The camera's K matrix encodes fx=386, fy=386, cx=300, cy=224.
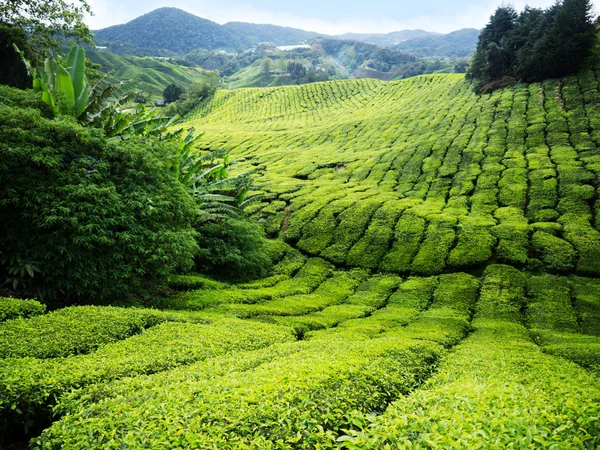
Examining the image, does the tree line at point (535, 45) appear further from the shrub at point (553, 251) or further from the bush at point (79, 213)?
the bush at point (79, 213)

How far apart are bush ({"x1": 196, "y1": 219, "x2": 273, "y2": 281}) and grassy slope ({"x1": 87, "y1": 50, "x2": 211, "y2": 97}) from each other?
125861 millimetres

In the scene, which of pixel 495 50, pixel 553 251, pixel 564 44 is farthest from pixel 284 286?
pixel 495 50

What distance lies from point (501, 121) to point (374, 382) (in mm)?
29263

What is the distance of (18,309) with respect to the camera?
840cm

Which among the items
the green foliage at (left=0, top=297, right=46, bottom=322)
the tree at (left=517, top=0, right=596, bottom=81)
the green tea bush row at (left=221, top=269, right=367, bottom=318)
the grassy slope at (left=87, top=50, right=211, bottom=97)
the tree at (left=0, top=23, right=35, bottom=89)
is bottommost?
the green tea bush row at (left=221, top=269, right=367, bottom=318)

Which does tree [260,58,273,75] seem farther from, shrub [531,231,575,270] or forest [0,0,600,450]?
shrub [531,231,575,270]

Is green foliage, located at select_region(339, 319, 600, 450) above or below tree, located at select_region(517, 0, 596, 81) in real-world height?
below

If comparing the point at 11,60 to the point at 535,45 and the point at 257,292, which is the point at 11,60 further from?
the point at 535,45

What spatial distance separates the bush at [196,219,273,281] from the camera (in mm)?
15539

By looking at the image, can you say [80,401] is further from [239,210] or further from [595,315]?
[595,315]

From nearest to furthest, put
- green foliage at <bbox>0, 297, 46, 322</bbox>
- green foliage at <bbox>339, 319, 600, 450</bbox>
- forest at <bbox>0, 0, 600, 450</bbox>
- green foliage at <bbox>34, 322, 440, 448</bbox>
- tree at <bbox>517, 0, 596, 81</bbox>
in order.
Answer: green foliage at <bbox>339, 319, 600, 450</bbox> → green foliage at <bbox>34, 322, 440, 448</bbox> → forest at <bbox>0, 0, 600, 450</bbox> → green foliage at <bbox>0, 297, 46, 322</bbox> → tree at <bbox>517, 0, 596, 81</bbox>

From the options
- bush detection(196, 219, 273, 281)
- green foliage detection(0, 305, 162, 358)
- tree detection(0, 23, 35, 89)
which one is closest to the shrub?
Answer: bush detection(196, 219, 273, 281)

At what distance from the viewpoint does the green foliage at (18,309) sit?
8.23 m

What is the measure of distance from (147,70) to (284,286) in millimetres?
155681
